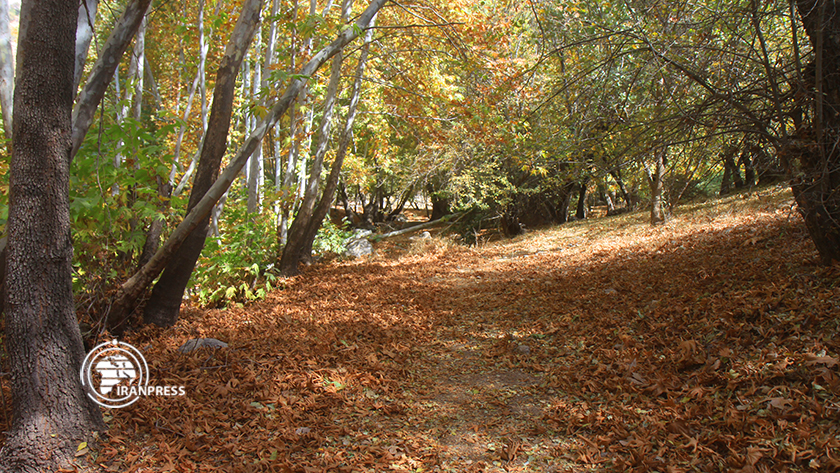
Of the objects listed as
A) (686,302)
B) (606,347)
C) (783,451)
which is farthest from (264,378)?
(686,302)

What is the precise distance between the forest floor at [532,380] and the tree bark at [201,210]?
40 cm

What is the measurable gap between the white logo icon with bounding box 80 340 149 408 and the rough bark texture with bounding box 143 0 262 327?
1.02 meters

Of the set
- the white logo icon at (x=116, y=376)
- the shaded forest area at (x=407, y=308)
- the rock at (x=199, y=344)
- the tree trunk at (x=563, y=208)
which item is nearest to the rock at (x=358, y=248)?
the shaded forest area at (x=407, y=308)

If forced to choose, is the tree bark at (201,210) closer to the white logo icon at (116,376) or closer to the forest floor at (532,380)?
the forest floor at (532,380)

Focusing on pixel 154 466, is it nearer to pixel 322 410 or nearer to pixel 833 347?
pixel 322 410

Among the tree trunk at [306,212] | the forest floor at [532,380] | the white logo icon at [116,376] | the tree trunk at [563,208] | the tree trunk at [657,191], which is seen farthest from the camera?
the tree trunk at [563,208]

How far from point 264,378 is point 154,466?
42.5 inches

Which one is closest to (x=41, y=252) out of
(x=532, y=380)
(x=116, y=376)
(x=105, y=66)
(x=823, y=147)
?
(x=116, y=376)

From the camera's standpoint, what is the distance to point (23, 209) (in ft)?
7.55

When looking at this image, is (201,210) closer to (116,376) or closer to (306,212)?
(116,376)

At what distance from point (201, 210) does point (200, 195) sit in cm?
74

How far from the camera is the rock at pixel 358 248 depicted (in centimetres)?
1098

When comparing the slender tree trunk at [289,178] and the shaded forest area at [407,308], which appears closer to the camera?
the shaded forest area at [407,308]

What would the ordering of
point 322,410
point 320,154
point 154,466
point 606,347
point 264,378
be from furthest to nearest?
point 320,154, point 606,347, point 264,378, point 322,410, point 154,466
